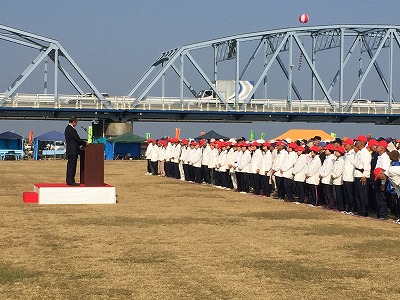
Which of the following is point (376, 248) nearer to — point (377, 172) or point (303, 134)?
point (377, 172)

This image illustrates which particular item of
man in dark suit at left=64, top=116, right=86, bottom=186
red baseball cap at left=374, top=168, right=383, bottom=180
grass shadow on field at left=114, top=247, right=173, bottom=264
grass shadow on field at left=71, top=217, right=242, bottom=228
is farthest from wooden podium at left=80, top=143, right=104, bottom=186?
grass shadow on field at left=114, top=247, right=173, bottom=264

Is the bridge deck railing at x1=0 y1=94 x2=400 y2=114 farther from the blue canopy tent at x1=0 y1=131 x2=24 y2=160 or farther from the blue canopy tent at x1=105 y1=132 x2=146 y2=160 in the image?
the blue canopy tent at x1=0 y1=131 x2=24 y2=160

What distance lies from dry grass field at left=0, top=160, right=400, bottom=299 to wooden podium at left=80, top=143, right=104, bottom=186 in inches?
56.8

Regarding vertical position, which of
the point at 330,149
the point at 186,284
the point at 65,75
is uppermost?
the point at 65,75

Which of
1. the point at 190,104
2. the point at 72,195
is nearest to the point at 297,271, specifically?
the point at 72,195

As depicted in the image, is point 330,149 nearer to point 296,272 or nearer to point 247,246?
point 247,246

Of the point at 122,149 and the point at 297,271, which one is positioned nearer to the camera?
the point at 297,271

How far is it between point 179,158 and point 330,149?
14356 mm

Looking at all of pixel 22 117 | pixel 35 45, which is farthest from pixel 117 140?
pixel 35 45

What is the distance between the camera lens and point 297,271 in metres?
10.3

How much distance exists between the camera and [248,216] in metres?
17.5

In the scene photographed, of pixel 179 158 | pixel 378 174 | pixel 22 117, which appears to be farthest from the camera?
pixel 22 117

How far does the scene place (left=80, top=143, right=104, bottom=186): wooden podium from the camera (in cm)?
2014

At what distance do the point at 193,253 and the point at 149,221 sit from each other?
4.42 metres
